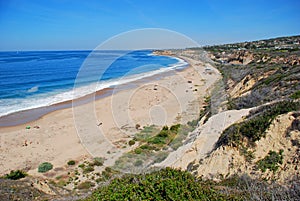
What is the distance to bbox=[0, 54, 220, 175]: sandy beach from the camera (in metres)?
11.6

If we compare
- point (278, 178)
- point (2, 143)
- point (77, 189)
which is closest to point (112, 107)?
point (2, 143)

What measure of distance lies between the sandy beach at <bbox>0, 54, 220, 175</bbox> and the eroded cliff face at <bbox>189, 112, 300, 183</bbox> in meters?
5.51

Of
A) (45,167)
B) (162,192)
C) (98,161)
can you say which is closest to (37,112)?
(45,167)

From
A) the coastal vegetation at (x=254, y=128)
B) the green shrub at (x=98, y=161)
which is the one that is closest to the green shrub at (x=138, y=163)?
the green shrub at (x=98, y=161)

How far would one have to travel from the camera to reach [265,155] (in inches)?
245

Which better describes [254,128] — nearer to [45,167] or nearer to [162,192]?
[162,192]

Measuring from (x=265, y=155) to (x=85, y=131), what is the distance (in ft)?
38.9

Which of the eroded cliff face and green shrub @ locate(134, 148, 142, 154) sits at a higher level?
the eroded cliff face

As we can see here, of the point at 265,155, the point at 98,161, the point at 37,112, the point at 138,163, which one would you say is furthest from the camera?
the point at 37,112

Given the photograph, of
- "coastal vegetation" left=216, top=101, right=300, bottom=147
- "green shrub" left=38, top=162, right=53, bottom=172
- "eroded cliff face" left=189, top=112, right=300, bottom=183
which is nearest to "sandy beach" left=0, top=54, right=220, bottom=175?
"green shrub" left=38, top=162, right=53, bottom=172

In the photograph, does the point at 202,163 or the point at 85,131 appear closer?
the point at 202,163

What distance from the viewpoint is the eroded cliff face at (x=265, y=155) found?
18.4 feet

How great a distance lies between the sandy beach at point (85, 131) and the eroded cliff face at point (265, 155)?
5.51 meters

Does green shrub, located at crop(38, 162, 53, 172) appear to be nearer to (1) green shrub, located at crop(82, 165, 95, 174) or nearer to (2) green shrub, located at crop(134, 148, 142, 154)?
(1) green shrub, located at crop(82, 165, 95, 174)
